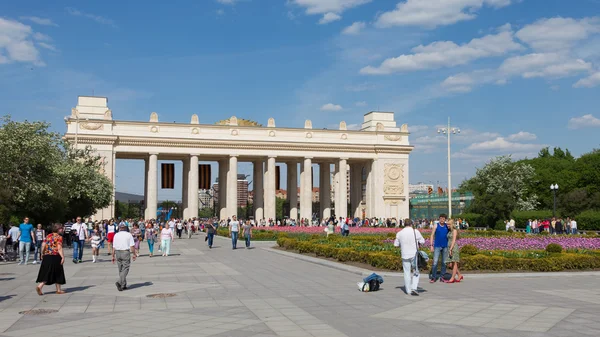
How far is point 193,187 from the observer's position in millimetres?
71812

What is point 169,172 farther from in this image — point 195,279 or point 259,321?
point 259,321

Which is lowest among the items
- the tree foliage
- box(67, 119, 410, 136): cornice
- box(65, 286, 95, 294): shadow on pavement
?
box(65, 286, 95, 294): shadow on pavement

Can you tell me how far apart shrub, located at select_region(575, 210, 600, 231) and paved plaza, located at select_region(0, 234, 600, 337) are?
148 feet

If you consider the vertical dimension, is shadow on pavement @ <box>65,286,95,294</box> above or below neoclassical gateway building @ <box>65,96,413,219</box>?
below

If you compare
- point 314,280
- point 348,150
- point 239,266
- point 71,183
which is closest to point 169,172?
point 348,150

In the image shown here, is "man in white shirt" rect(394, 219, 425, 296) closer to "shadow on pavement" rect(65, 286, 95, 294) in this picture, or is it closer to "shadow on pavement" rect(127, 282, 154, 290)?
"shadow on pavement" rect(127, 282, 154, 290)

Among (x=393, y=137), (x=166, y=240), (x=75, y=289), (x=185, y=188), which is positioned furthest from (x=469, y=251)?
(x=393, y=137)

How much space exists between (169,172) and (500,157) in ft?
153

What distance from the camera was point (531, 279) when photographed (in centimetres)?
1730

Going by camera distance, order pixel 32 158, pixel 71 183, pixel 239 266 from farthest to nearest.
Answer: pixel 71 183 < pixel 32 158 < pixel 239 266

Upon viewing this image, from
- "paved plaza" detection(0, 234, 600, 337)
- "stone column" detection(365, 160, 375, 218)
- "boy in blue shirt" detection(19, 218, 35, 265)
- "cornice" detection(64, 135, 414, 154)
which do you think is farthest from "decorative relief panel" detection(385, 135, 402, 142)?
"paved plaza" detection(0, 234, 600, 337)

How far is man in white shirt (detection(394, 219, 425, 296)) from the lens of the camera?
13930mm

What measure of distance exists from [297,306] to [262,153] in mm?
61923

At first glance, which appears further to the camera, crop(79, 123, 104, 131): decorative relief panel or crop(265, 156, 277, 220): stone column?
crop(265, 156, 277, 220): stone column
